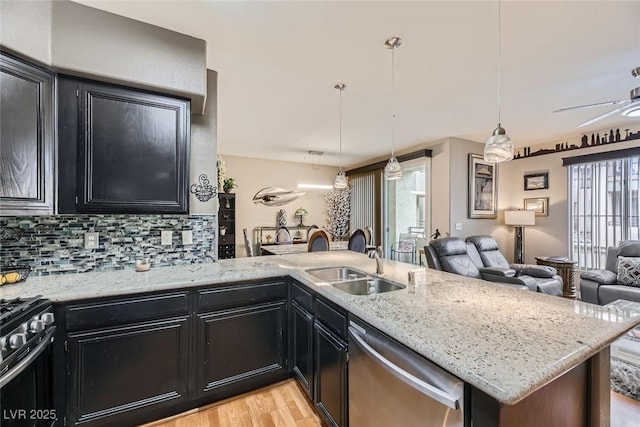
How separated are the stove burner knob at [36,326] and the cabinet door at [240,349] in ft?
2.56

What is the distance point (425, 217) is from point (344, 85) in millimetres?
3168

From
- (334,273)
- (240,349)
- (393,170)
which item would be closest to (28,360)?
(240,349)

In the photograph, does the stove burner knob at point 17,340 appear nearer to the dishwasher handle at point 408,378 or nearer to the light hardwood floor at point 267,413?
the light hardwood floor at point 267,413

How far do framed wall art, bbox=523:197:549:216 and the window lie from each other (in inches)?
13.4

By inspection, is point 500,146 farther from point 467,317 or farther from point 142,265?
point 142,265

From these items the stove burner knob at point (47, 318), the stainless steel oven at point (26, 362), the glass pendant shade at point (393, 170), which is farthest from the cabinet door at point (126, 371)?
the glass pendant shade at point (393, 170)

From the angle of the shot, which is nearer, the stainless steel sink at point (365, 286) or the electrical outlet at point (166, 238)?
the stainless steel sink at point (365, 286)

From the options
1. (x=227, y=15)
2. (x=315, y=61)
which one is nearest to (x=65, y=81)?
(x=227, y=15)

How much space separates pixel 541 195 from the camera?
500 centimetres

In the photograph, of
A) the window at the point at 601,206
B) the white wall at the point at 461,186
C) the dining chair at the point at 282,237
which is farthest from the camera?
the dining chair at the point at 282,237

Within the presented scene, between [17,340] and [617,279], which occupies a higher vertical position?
[17,340]

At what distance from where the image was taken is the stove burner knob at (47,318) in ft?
4.46

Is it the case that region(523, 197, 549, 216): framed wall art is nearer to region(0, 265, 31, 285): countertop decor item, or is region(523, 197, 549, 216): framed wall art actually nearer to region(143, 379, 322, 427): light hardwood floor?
region(143, 379, 322, 427): light hardwood floor

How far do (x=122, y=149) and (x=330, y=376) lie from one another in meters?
1.99
